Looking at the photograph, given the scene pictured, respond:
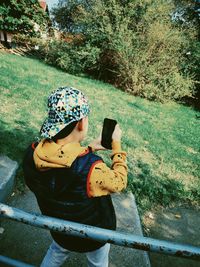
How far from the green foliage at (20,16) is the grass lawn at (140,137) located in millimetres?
12647

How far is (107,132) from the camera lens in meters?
1.88

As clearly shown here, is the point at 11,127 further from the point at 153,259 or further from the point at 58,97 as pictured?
the point at 58,97

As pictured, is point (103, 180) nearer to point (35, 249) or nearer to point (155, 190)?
point (35, 249)

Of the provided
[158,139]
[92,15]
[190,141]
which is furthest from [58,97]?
[92,15]

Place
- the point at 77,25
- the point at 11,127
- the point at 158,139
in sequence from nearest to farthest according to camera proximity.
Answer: the point at 11,127, the point at 158,139, the point at 77,25

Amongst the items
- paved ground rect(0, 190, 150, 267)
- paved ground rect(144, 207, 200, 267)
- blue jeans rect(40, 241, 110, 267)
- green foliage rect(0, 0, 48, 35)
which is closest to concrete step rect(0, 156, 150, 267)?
paved ground rect(0, 190, 150, 267)

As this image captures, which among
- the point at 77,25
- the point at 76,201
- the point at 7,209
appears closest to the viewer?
the point at 7,209

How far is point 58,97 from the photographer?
1.69m

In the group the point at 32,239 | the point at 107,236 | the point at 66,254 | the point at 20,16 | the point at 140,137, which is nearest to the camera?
the point at 107,236

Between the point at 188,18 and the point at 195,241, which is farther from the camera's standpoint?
the point at 188,18

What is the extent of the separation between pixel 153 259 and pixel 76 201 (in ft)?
6.95

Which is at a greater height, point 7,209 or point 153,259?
point 7,209

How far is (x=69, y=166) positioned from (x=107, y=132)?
36 cm

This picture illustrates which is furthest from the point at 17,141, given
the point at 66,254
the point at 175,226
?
the point at 66,254
